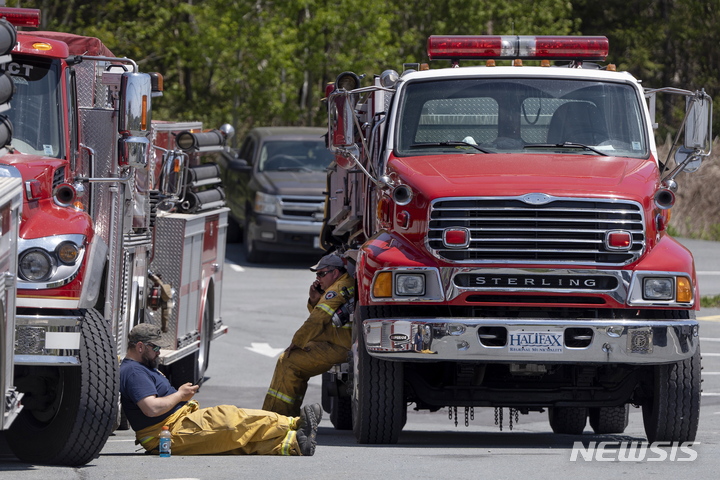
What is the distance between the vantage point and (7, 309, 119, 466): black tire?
757cm

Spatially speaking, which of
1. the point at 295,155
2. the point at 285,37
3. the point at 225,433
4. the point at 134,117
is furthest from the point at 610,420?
the point at 285,37

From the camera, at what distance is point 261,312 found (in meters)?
18.2

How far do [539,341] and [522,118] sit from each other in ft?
6.25

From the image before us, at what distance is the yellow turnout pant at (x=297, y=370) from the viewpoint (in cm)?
987

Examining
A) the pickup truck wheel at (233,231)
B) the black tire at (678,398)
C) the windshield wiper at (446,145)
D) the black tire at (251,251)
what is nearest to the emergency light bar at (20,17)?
the windshield wiper at (446,145)

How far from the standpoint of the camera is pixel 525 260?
8.43 metres

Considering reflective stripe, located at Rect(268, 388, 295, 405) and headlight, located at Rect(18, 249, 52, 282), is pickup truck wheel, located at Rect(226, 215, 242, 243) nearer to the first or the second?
reflective stripe, located at Rect(268, 388, 295, 405)

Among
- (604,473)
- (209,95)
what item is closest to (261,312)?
(604,473)

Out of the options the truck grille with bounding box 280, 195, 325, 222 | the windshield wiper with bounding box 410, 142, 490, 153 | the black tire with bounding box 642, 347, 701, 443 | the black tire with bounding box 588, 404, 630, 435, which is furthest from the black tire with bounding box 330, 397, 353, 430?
the truck grille with bounding box 280, 195, 325, 222

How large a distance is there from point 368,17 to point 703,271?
33.3 feet

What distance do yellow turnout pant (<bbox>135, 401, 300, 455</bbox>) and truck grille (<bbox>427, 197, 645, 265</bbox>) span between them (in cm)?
145

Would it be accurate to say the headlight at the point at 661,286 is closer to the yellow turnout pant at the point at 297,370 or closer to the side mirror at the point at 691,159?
the side mirror at the point at 691,159

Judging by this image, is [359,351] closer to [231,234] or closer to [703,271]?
[703,271]

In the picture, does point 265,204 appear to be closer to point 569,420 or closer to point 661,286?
point 569,420
